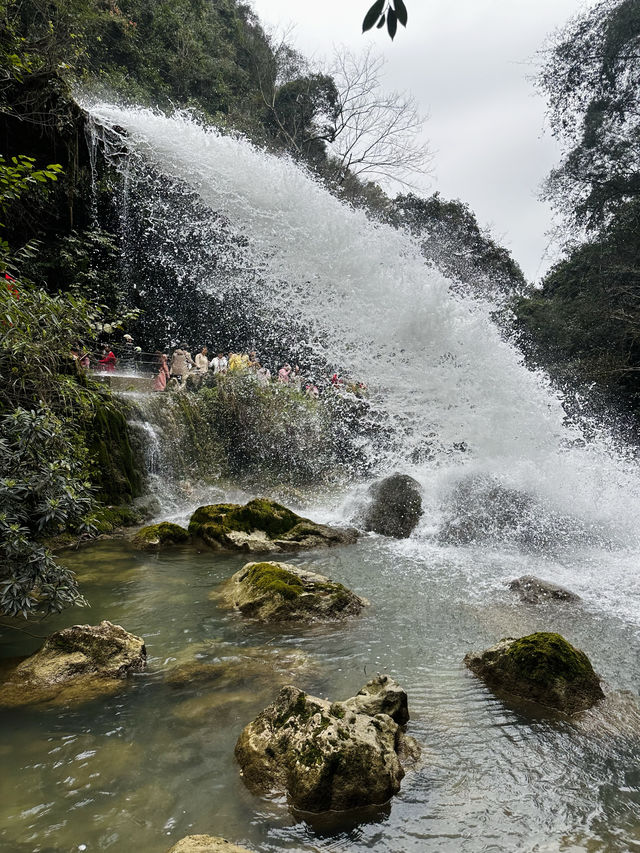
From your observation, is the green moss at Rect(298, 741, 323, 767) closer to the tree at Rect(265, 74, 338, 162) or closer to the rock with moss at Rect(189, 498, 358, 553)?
the rock with moss at Rect(189, 498, 358, 553)

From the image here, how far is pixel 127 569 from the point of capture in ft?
23.9

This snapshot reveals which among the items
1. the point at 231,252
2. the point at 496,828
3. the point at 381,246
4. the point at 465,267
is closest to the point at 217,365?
the point at 231,252

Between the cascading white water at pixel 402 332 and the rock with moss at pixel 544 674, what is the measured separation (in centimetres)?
585

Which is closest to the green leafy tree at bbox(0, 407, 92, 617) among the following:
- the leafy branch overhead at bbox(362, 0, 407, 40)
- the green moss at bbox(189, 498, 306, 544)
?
the leafy branch overhead at bbox(362, 0, 407, 40)

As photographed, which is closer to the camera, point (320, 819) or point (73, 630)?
point (320, 819)

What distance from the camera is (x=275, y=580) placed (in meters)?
5.84

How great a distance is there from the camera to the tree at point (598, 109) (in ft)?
65.9

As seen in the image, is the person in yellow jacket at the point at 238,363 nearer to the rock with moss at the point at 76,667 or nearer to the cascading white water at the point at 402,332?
the cascading white water at the point at 402,332

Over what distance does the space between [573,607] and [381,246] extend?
9150mm

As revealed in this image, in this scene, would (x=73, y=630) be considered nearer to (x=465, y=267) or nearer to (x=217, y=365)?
(x=217, y=365)

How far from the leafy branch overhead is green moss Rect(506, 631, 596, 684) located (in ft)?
13.9

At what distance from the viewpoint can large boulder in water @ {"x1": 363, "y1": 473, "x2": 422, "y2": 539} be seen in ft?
33.3

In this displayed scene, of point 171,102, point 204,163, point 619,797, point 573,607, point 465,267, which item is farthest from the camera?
point 465,267

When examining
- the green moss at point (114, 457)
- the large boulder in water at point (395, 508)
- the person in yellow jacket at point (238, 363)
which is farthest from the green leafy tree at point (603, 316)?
the green moss at point (114, 457)
